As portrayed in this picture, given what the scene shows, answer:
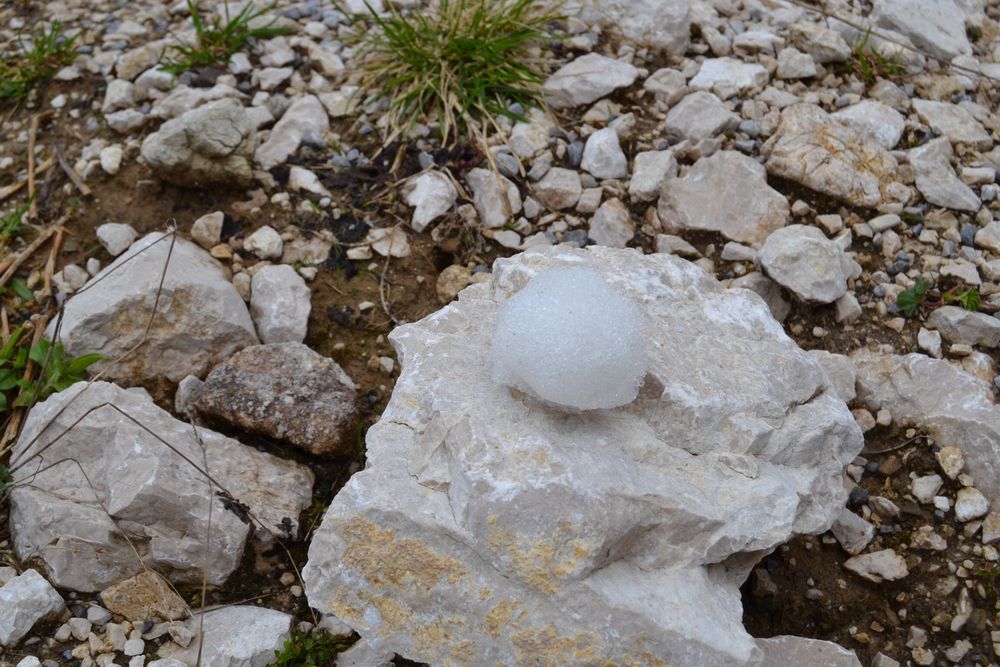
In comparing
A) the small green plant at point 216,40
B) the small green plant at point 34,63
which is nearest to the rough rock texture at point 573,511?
the small green plant at point 216,40

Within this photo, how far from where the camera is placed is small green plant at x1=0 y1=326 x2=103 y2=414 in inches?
130

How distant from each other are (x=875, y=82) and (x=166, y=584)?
3676mm

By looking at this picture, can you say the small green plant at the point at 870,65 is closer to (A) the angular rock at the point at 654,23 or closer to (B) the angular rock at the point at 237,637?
(A) the angular rock at the point at 654,23

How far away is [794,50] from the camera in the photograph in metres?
4.43

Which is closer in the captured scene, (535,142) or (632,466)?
(632,466)

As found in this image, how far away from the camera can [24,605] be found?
2.75m

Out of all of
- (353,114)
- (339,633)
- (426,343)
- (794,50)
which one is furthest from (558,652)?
(794,50)

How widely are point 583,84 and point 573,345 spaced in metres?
2.21

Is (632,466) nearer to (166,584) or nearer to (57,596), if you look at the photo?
(166,584)

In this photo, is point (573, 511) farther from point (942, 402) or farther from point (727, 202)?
point (727, 202)

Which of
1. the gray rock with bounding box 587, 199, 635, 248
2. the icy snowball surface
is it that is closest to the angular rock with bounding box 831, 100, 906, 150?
the gray rock with bounding box 587, 199, 635, 248

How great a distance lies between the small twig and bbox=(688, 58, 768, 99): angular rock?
2695mm

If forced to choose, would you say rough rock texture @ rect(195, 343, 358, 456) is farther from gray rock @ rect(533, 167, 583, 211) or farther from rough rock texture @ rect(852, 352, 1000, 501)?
rough rock texture @ rect(852, 352, 1000, 501)

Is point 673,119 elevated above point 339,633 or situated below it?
above
